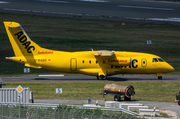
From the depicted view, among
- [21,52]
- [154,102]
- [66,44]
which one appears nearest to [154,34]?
[66,44]

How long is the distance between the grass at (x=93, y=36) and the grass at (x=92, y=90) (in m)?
16.5

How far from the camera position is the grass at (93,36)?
7425 cm

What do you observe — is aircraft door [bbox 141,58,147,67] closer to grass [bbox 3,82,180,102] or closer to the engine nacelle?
the engine nacelle

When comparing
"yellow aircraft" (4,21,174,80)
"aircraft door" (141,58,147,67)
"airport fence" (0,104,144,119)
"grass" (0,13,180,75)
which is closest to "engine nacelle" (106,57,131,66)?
"yellow aircraft" (4,21,174,80)

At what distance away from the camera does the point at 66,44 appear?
7825 cm

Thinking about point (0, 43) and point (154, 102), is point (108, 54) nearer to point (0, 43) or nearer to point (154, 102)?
point (154, 102)

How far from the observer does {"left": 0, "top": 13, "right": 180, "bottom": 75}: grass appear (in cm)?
7425

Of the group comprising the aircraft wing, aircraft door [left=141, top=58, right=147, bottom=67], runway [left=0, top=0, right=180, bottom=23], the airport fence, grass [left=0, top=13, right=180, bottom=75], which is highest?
runway [left=0, top=0, right=180, bottom=23]

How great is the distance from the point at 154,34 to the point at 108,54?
3721cm

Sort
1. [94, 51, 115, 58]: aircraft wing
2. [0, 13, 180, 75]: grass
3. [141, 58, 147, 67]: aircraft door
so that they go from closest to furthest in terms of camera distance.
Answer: [94, 51, 115, 58]: aircraft wing, [141, 58, 147, 67]: aircraft door, [0, 13, 180, 75]: grass

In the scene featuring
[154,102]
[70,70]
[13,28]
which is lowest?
[154,102]

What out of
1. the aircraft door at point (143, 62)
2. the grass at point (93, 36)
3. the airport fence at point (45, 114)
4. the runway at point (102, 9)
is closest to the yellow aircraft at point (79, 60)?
the aircraft door at point (143, 62)

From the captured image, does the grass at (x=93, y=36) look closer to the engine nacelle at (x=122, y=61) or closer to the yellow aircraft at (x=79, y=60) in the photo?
the yellow aircraft at (x=79, y=60)

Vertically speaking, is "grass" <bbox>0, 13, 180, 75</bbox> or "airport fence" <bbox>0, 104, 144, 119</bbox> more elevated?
"grass" <bbox>0, 13, 180, 75</bbox>
